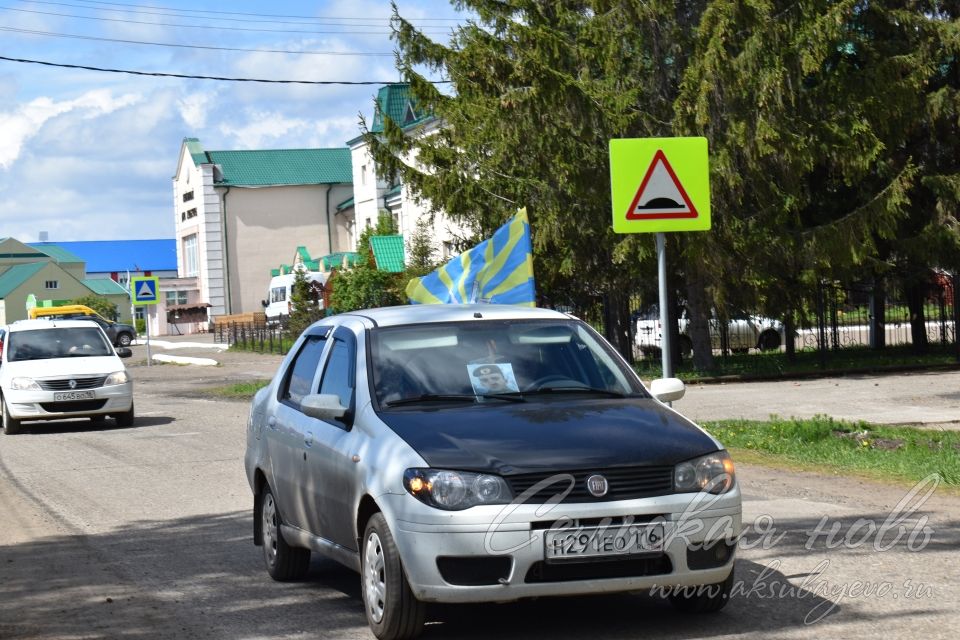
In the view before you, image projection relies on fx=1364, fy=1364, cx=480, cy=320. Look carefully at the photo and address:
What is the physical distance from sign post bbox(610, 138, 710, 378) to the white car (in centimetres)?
1190

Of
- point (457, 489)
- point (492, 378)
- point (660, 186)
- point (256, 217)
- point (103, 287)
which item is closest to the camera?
point (457, 489)

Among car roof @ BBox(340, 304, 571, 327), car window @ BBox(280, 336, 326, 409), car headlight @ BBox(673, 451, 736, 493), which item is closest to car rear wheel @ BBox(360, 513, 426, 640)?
car headlight @ BBox(673, 451, 736, 493)

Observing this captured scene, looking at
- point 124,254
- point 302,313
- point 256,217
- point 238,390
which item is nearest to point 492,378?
point 238,390

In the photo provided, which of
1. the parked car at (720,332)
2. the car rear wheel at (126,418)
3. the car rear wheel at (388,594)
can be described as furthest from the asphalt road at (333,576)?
the parked car at (720,332)

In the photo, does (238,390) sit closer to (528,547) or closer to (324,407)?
(324,407)

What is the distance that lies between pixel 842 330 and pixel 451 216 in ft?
32.2

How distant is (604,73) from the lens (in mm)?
26047

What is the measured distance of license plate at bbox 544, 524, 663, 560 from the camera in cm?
584

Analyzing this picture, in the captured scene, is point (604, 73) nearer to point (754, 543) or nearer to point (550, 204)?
point (550, 204)

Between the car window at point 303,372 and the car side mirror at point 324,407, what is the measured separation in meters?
0.84

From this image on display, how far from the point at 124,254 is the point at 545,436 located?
157332 mm

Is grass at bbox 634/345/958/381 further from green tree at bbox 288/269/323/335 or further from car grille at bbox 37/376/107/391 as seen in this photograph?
green tree at bbox 288/269/323/335

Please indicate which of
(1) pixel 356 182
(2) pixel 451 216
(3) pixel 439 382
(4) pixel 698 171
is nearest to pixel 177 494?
(4) pixel 698 171

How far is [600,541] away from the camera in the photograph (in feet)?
19.3
